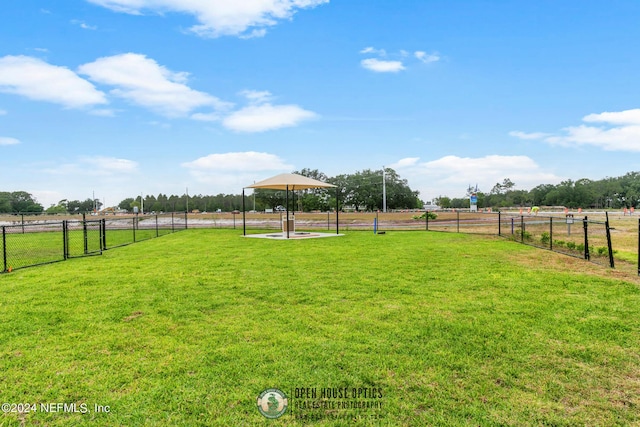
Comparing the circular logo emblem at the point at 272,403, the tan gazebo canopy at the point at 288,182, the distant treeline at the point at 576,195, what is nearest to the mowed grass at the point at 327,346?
the circular logo emblem at the point at 272,403

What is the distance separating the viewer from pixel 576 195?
9612cm

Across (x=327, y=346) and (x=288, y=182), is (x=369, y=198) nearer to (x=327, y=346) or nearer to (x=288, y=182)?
(x=288, y=182)

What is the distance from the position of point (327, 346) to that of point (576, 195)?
11399cm

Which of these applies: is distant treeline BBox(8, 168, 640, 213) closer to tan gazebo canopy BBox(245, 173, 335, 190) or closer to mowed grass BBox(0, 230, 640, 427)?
tan gazebo canopy BBox(245, 173, 335, 190)

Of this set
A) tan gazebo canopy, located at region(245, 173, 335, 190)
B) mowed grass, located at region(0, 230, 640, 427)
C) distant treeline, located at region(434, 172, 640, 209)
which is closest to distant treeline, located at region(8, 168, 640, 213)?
distant treeline, located at region(434, 172, 640, 209)

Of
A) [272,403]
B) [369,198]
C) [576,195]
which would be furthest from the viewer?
[576,195]

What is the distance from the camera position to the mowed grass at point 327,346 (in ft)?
8.58

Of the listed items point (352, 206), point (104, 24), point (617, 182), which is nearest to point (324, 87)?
point (104, 24)

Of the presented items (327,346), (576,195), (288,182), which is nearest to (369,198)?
(576,195)

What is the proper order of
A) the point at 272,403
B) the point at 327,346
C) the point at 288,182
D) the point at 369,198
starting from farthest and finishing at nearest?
1. the point at 369,198
2. the point at 288,182
3. the point at 327,346
4. the point at 272,403

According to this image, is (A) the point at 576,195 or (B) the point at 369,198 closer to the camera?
(B) the point at 369,198

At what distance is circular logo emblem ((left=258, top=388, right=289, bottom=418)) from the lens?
257 cm

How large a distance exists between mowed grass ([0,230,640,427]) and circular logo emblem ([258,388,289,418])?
0.07 metres

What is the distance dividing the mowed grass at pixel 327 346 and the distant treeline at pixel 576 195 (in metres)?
106
